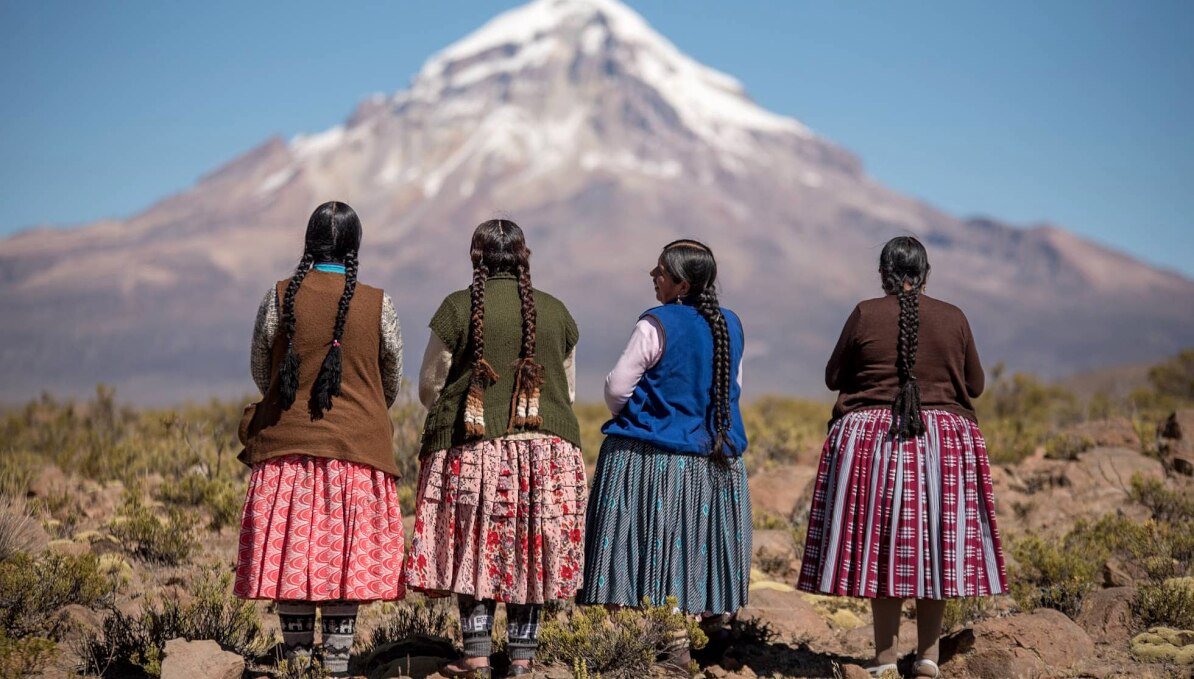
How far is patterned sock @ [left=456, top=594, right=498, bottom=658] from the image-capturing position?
5430mm

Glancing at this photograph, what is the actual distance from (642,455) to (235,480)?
5.26 metres

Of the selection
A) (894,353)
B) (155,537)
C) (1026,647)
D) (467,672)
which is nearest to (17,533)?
(155,537)

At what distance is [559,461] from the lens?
18.1 feet

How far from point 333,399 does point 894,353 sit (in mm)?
2396

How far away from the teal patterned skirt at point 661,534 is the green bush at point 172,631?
154cm

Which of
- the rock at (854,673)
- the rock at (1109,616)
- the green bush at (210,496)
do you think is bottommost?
the rock at (854,673)

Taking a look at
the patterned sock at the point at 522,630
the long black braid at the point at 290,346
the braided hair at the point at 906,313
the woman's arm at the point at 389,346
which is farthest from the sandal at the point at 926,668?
the long black braid at the point at 290,346

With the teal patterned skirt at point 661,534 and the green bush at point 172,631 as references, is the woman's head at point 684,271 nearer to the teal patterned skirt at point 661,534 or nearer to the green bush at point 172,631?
the teal patterned skirt at point 661,534

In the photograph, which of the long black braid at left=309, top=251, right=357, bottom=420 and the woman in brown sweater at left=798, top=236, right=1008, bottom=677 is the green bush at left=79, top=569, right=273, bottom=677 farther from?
the woman in brown sweater at left=798, top=236, right=1008, bottom=677

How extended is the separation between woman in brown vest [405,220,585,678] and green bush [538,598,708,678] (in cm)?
14

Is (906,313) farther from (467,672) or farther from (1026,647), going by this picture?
(467,672)

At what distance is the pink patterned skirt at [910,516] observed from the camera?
5.69 m

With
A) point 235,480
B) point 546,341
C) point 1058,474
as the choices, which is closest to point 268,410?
point 546,341

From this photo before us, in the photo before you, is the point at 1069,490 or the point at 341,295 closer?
the point at 341,295
